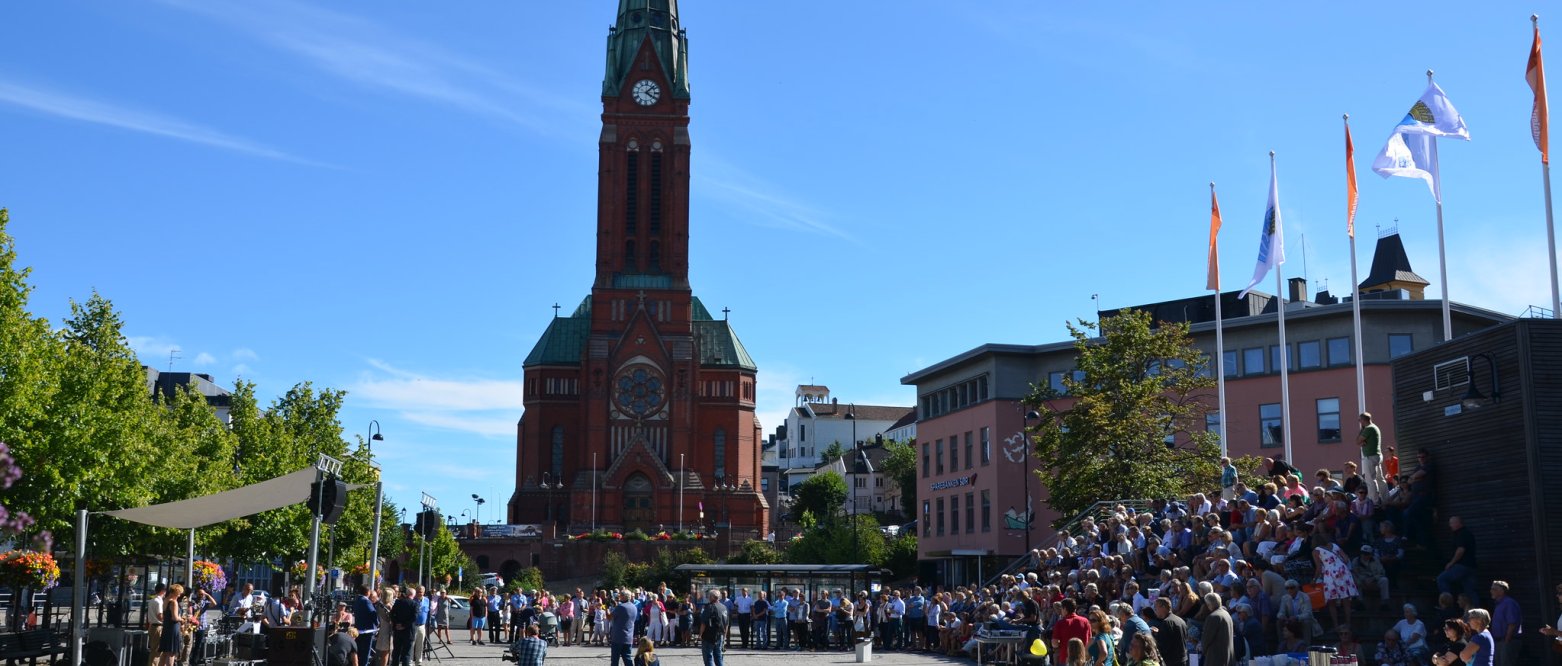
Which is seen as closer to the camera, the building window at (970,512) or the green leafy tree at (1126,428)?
the green leafy tree at (1126,428)

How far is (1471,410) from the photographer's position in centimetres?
2036

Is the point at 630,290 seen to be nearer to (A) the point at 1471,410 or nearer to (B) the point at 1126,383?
(B) the point at 1126,383

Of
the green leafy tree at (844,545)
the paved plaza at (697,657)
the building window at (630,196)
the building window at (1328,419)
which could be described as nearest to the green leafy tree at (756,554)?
the green leafy tree at (844,545)

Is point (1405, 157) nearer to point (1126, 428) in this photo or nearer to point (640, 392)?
point (1126, 428)

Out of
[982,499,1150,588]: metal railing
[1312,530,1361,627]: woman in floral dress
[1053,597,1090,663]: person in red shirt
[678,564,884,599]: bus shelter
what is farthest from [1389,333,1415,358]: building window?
[1053,597,1090,663]: person in red shirt

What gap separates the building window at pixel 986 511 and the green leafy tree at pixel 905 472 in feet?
163

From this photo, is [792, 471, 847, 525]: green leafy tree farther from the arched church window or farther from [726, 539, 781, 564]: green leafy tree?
[726, 539, 781, 564]: green leafy tree

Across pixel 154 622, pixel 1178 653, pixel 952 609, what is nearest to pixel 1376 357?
pixel 952 609

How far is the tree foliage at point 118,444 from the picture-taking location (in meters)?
24.2

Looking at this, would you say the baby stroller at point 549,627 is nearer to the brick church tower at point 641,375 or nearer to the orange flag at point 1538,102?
the orange flag at point 1538,102

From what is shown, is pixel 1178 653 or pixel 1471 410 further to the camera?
pixel 1471 410

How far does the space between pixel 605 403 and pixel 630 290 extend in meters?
8.17

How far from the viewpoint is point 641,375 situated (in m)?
101

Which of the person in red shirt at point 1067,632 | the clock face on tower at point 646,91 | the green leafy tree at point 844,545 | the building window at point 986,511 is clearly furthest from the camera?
the clock face on tower at point 646,91
